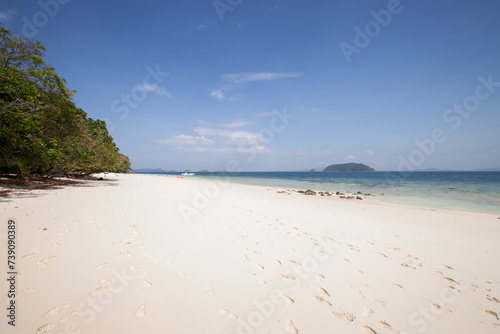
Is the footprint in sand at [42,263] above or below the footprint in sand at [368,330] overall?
above

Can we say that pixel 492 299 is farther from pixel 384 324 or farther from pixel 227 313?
pixel 227 313

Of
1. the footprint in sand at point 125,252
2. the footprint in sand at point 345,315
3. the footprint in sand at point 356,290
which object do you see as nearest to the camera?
the footprint in sand at point 345,315

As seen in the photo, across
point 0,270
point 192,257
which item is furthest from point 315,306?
point 0,270

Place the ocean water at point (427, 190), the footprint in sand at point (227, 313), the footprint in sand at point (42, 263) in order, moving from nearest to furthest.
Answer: the footprint in sand at point (227, 313)
the footprint in sand at point (42, 263)
the ocean water at point (427, 190)

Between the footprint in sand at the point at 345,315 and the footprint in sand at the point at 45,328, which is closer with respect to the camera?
the footprint in sand at the point at 45,328

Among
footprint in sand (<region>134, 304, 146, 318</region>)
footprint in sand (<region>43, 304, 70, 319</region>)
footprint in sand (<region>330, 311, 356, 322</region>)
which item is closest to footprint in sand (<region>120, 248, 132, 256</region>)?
footprint in sand (<region>43, 304, 70, 319</region>)

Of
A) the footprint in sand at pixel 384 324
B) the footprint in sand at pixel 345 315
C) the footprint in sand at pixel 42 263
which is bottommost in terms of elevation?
the footprint in sand at pixel 384 324

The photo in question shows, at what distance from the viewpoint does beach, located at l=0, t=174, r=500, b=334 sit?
2629 millimetres

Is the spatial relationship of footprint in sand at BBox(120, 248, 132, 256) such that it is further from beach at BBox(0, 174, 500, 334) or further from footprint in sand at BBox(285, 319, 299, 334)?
footprint in sand at BBox(285, 319, 299, 334)

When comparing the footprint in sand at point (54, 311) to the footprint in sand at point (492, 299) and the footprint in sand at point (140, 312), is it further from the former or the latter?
the footprint in sand at point (492, 299)

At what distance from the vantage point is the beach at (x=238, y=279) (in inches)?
104

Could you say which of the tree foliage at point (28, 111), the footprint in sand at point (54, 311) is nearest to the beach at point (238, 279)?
the footprint in sand at point (54, 311)

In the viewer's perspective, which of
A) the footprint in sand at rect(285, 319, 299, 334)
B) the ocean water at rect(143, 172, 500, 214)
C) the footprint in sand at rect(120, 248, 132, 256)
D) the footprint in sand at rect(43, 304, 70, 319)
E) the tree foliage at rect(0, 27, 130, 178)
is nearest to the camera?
the footprint in sand at rect(43, 304, 70, 319)

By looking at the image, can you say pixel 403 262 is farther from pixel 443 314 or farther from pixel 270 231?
pixel 270 231
